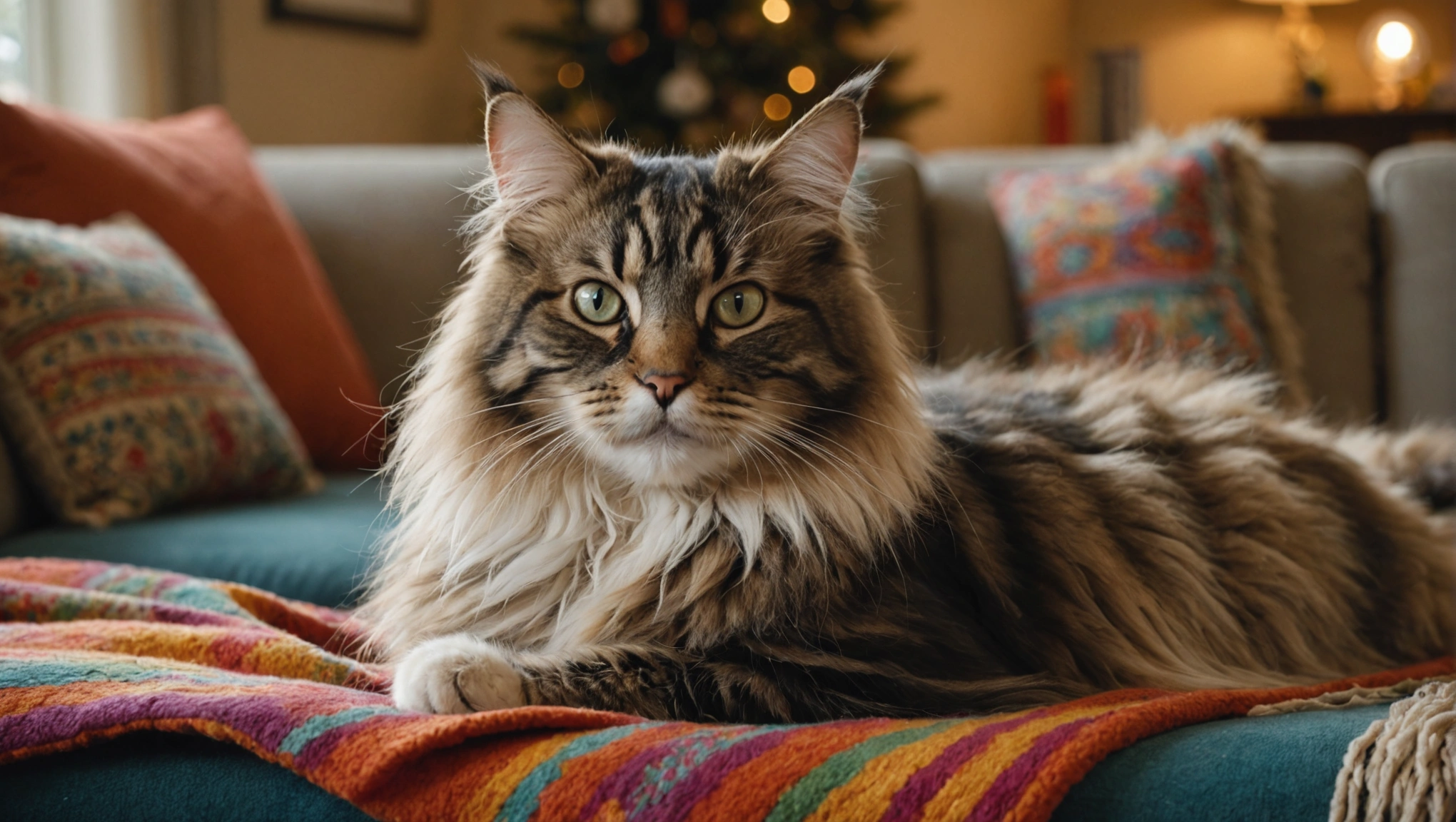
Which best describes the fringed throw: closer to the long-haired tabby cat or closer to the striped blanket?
the striped blanket

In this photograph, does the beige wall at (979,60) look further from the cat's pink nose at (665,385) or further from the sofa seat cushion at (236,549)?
the cat's pink nose at (665,385)

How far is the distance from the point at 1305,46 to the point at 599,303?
624 centimetres

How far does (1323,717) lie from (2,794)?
1.14m

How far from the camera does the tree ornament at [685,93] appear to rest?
4.37 m

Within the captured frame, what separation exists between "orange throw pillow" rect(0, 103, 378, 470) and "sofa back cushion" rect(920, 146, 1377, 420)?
1.37 meters

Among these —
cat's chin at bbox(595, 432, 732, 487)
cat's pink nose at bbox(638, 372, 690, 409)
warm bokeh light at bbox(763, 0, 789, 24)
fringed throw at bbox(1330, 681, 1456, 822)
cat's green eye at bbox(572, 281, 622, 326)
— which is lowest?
fringed throw at bbox(1330, 681, 1456, 822)

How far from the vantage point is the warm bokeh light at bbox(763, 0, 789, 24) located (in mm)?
4504

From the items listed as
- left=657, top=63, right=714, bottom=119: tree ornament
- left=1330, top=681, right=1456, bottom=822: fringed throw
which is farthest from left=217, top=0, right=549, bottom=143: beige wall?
left=1330, top=681, right=1456, bottom=822: fringed throw

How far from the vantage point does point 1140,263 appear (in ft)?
8.50

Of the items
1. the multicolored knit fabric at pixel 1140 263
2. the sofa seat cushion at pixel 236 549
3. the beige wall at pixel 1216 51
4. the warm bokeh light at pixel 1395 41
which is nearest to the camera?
the sofa seat cushion at pixel 236 549

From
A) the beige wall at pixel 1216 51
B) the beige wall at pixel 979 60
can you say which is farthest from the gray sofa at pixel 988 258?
the beige wall at pixel 1216 51

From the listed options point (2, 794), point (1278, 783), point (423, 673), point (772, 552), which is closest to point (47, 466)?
point (2, 794)

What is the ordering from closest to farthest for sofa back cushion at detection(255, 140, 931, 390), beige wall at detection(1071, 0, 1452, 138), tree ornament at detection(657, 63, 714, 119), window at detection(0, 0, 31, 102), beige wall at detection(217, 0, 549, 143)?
sofa back cushion at detection(255, 140, 931, 390)
window at detection(0, 0, 31, 102)
beige wall at detection(217, 0, 549, 143)
tree ornament at detection(657, 63, 714, 119)
beige wall at detection(1071, 0, 1452, 138)

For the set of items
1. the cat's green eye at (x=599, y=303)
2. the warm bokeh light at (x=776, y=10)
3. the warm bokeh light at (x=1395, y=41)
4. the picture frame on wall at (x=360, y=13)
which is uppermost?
the warm bokeh light at (x=1395, y=41)
